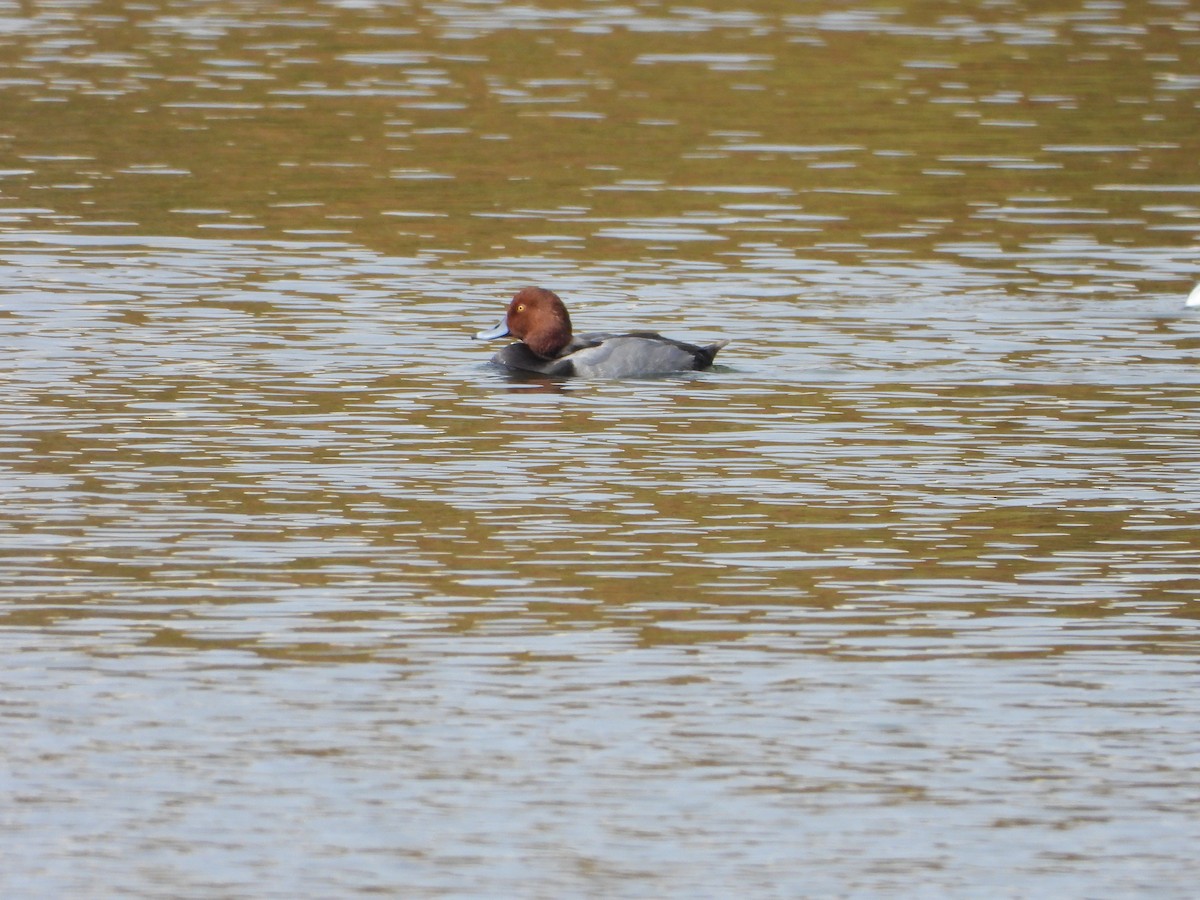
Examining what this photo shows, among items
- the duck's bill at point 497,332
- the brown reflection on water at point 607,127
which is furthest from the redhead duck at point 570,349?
the brown reflection on water at point 607,127

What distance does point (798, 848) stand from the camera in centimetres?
842

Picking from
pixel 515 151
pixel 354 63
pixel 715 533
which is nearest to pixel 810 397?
pixel 715 533

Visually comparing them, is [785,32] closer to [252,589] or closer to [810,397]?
[810,397]

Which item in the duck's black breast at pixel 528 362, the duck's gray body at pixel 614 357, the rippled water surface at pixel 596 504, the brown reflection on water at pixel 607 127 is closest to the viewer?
the rippled water surface at pixel 596 504

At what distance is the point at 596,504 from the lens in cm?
1311

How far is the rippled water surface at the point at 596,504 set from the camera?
8648mm

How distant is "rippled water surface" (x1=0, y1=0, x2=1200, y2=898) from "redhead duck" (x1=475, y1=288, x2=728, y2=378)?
0.37 metres

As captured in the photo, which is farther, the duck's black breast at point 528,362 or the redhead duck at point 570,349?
the duck's black breast at point 528,362

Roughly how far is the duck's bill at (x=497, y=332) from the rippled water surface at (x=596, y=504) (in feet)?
1.57

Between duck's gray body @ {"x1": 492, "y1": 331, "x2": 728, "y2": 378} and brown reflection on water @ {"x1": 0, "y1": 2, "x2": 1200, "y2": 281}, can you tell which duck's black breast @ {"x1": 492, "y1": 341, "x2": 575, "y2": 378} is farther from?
brown reflection on water @ {"x1": 0, "y1": 2, "x2": 1200, "y2": 281}

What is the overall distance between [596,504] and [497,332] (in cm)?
482

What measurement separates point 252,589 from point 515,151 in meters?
15.6

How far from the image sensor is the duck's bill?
17.7 metres

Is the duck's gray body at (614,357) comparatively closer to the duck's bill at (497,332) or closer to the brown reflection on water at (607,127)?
the duck's bill at (497,332)
